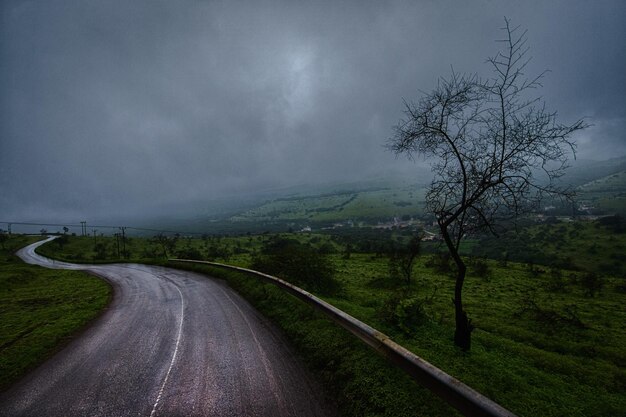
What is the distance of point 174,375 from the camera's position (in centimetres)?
726

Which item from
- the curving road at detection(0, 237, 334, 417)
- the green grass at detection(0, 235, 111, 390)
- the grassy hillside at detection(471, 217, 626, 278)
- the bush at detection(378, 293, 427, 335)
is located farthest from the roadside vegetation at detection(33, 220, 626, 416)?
the grassy hillside at detection(471, 217, 626, 278)

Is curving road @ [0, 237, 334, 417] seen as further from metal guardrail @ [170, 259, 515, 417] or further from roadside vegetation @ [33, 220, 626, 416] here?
metal guardrail @ [170, 259, 515, 417]

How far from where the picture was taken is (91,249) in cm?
8581

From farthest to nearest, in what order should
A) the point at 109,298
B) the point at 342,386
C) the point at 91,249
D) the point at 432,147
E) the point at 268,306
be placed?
the point at 91,249 → the point at 109,298 → the point at 268,306 → the point at 432,147 → the point at 342,386

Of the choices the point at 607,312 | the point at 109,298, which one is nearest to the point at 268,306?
the point at 109,298

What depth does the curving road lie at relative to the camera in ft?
19.5

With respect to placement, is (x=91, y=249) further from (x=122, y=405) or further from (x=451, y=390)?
(x=451, y=390)

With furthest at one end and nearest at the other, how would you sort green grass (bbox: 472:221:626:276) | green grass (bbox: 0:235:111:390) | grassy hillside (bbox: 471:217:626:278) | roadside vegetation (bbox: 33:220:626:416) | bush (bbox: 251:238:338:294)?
grassy hillside (bbox: 471:217:626:278) < green grass (bbox: 472:221:626:276) < bush (bbox: 251:238:338:294) < green grass (bbox: 0:235:111:390) < roadside vegetation (bbox: 33:220:626:416)

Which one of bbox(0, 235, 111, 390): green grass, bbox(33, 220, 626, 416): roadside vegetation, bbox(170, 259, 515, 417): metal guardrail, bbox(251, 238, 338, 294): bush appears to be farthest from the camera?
bbox(251, 238, 338, 294): bush

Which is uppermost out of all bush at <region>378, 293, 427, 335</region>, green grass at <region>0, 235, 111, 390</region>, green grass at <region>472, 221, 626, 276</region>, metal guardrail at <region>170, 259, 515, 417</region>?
metal guardrail at <region>170, 259, 515, 417</region>

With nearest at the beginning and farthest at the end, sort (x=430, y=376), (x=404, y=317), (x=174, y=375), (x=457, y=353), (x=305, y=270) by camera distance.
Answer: (x=430, y=376)
(x=174, y=375)
(x=457, y=353)
(x=404, y=317)
(x=305, y=270)

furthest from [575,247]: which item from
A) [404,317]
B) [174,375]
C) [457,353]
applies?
[174,375]

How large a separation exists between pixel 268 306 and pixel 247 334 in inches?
124

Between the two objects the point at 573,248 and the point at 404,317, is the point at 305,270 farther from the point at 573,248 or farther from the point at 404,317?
the point at 573,248
